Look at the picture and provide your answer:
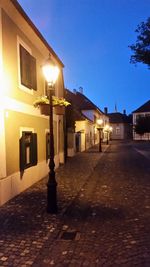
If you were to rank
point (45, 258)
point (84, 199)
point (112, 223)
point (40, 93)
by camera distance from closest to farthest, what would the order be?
1. point (45, 258)
2. point (112, 223)
3. point (84, 199)
4. point (40, 93)

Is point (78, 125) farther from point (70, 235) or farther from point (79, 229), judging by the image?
point (70, 235)

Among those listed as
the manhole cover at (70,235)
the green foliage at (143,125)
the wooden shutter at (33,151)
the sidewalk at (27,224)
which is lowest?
the manhole cover at (70,235)

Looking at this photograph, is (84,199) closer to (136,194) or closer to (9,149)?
(136,194)

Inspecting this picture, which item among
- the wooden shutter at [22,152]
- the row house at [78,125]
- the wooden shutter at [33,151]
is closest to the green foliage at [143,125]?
the row house at [78,125]

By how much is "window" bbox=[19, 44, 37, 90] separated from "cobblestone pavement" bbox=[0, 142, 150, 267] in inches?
140

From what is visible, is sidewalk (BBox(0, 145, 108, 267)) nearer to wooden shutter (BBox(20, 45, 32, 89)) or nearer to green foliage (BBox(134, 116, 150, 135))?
wooden shutter (BBox(20, 45, 32, 89))

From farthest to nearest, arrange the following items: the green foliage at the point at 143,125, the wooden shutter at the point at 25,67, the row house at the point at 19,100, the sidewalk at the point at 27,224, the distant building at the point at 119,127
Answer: the distant building at the point at 119,127 → the green foliage at the point at 143,125 → the wooden shutter at the point at 25,67 → the row house at the point at 19,100 → the sidewalk at the point at 27,224

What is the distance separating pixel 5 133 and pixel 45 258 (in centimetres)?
456

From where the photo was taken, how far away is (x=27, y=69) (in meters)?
11.9

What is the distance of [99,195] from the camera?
33.0 ft

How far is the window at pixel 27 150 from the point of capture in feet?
35.0

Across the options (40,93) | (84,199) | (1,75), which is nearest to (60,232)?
(84,199)

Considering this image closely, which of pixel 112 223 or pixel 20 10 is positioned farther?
pixel 20 10

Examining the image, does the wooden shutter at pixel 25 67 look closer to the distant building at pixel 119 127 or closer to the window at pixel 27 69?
the window at pixel 27 69
